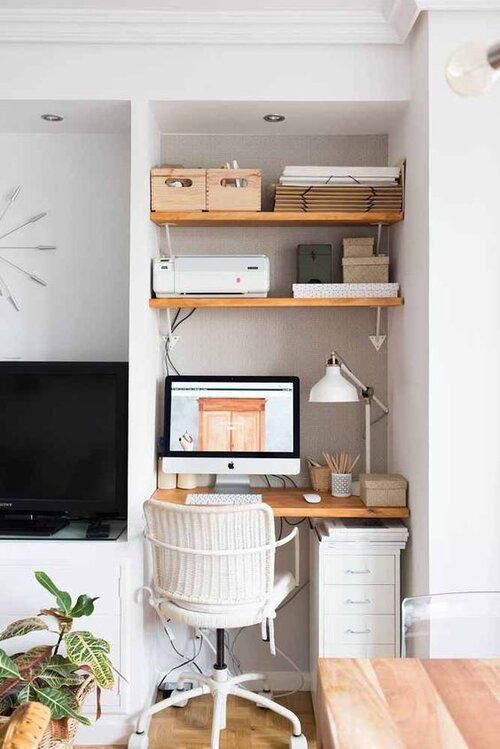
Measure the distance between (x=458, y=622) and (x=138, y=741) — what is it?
4.50 feet

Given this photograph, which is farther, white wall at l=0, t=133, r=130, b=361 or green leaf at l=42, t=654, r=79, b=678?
white wall at l=0, t=133, r=130, b=361

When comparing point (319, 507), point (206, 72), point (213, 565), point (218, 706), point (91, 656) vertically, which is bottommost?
point (218, 706)

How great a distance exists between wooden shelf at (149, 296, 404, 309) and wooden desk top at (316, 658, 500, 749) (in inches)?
61.6

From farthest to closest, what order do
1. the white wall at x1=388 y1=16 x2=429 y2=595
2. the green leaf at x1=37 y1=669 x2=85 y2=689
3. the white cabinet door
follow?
the white cabinet door → the white wall at x1=388 y1=16 x2=429 y2=595 → the green leaf at x1=37 y1=669 x2=85 y2=689

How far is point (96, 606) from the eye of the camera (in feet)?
8.55

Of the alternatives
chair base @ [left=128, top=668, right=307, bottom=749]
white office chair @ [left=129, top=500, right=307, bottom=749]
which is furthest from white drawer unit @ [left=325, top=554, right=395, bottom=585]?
chair base @ [left=128, top=668, right=307, bottom=749]

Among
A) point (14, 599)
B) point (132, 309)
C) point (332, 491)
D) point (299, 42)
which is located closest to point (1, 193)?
point (132, 309)

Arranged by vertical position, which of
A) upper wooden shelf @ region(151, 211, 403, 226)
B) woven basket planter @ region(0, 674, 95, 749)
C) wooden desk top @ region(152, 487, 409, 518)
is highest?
upper wooden shelf @ region(151, 211, 403, 226)

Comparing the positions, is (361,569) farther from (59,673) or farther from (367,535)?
(59,673)

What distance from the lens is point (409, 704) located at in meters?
1.30

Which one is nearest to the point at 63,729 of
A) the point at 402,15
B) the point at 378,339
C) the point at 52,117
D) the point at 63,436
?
the point at 63,436

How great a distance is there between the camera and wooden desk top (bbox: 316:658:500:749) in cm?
118

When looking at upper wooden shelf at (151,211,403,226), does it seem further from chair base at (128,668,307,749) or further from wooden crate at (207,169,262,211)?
chair base at (128,668,307,749)

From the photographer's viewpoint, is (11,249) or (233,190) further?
(11,249)
